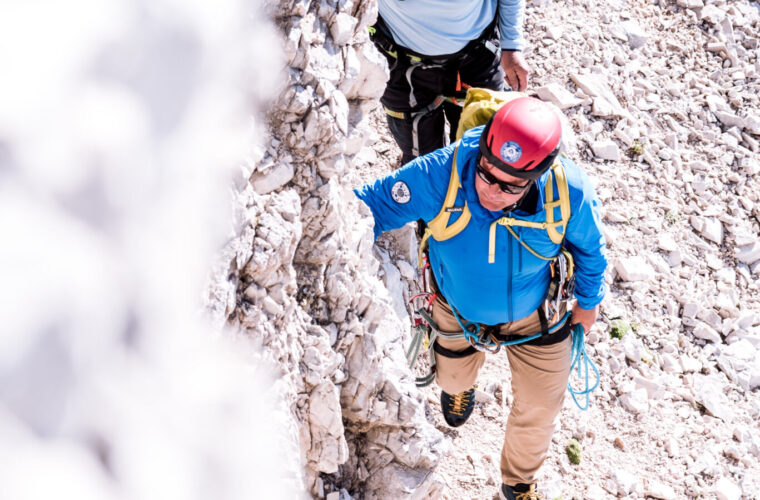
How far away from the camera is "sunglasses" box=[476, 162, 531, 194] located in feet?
11.0

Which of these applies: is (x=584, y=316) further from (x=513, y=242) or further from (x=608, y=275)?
(x=608, y=275)

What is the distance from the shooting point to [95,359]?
2.45 metres

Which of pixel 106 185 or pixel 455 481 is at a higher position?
pixel 106 185

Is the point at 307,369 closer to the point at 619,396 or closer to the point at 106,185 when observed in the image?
the point at 106,185

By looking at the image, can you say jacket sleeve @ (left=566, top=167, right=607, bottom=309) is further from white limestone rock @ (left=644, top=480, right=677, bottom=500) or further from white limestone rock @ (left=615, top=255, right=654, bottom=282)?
white limestone rock @ (left=615, top=255, right=654, bottom=282)

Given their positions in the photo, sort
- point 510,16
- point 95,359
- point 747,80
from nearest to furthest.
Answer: point 95,359, point 510,16, point 747,80

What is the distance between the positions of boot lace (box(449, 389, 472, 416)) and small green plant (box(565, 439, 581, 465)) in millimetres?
1100

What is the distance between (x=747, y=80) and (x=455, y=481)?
268 inches

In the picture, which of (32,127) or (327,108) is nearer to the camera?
(32,127)

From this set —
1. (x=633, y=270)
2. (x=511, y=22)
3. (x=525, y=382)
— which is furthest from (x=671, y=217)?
(x=525, y=382)

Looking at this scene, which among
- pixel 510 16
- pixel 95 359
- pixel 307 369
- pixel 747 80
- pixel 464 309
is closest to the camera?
pixel 95 359

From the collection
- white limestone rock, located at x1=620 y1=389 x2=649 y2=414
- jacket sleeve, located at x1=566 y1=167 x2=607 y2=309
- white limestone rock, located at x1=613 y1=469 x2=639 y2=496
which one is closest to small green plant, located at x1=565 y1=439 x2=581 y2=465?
white limestone rock, located at x1=613 y1=469 x2=639 y2=496

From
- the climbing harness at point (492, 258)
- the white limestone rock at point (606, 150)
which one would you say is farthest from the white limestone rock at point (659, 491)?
the white limestone rock at point (606, 150)

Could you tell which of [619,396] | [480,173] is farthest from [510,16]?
[619,396]
